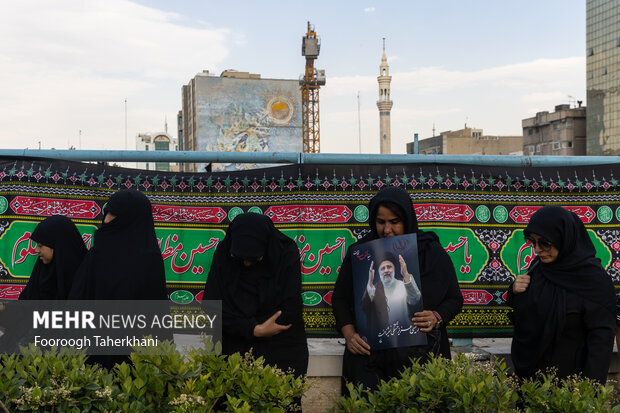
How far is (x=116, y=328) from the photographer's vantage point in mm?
3123

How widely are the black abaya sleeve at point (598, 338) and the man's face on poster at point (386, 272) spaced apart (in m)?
0.90

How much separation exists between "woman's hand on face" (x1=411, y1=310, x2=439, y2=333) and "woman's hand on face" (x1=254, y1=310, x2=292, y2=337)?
63cm

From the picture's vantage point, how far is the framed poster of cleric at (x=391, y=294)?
2951 millimetres

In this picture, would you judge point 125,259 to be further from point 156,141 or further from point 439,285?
point 156,141

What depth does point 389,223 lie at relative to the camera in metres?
3.06

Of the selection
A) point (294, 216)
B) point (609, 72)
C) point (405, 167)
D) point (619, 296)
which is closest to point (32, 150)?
point (294, 216)

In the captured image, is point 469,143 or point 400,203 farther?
point 469,143

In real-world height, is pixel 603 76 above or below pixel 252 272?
above

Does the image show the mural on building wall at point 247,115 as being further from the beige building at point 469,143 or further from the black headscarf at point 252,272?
the black headscarf at point 252,272

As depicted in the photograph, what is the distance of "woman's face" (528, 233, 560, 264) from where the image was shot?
2.94 metres

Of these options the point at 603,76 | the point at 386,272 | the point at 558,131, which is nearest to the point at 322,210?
the point at 386,272

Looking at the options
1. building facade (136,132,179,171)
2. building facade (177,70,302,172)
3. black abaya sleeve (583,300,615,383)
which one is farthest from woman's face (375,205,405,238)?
building facade (136,132,179,171)

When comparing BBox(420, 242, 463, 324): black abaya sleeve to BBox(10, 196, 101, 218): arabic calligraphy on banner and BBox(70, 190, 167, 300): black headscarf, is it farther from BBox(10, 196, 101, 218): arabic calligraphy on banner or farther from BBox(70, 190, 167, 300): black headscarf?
BBox(10, 196, 101, 218): arabic calligraphy on banner

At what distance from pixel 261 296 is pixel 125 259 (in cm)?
74
